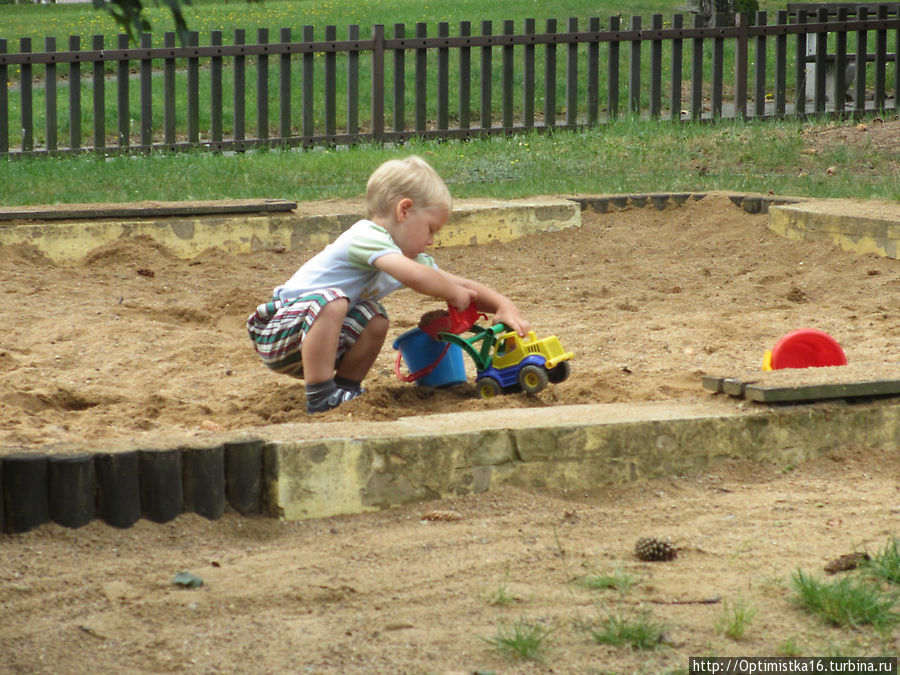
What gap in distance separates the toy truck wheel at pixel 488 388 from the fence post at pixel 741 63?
9085mm

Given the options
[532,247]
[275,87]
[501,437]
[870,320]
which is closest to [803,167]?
[532,247]

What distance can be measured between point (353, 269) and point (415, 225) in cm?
26

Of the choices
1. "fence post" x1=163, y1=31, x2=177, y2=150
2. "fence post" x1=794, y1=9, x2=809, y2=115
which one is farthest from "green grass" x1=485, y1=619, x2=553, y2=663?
"fence post" x1=794, y1=9, x2=809, y2=115

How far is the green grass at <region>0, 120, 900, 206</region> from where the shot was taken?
777 cm

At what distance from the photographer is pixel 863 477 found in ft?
10.4

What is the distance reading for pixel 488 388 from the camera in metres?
3.90

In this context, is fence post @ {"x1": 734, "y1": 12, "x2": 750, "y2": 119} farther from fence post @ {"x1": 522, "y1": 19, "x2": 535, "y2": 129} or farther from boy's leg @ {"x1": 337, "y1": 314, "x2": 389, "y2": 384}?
boy's leg @ {"x1": 337, "y1": 314, "x2": 389, "y2": 384}

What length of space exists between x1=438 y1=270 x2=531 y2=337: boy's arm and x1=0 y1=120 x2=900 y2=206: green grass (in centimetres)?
379

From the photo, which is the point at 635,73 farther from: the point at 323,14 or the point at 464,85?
the point at 323,14

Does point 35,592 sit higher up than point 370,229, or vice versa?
point 370,229

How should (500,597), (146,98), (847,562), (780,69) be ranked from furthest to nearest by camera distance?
(780,69), (146,98), (847,562), (500,597)

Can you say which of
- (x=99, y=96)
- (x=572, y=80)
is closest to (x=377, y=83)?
(x=572, y=80)

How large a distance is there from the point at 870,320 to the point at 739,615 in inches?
128

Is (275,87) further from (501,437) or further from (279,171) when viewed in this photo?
(501,437)
